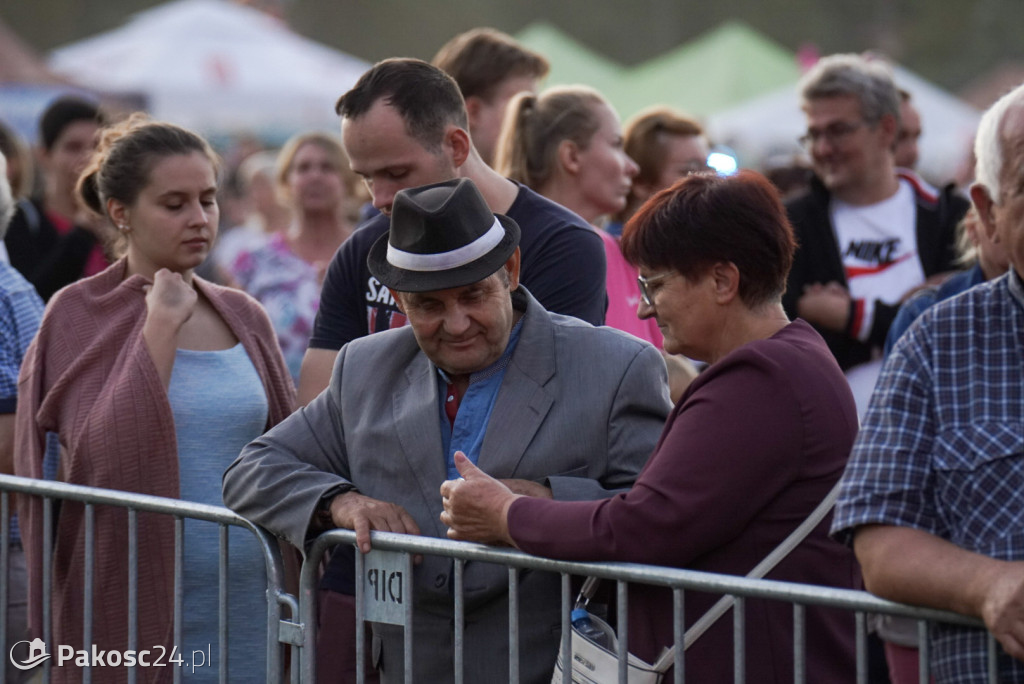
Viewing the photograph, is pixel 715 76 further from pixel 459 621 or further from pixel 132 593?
pixel 459 621

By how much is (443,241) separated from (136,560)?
1.33 meters

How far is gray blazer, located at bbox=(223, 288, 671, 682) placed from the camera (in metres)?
3.09

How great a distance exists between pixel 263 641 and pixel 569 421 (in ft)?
4.26

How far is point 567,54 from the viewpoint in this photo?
1764 centimetres

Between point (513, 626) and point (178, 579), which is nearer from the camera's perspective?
point (513, 626)

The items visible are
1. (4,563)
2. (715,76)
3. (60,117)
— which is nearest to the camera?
(4,563)

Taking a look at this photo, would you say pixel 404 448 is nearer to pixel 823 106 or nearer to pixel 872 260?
pixel 872 260

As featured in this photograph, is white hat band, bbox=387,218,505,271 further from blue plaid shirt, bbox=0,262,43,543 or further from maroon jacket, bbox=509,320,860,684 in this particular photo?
blue plaid shirt, bbox=0,262,43,543

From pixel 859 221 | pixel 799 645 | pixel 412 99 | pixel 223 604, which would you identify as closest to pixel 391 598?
pixel 223 604

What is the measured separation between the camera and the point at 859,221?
5.56m

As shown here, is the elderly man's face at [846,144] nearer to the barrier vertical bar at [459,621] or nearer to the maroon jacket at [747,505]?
the maroon jacket at [747,505]

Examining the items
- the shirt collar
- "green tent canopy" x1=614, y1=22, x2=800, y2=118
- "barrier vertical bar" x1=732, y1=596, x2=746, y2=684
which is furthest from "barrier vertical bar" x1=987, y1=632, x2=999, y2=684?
"green tent canopy" x1=614, y1=22, x2=800, y2=118

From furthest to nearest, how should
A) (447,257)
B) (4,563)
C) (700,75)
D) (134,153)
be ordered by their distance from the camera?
1. (700,75)
2. (134,153)
3. (4,563)
4. (447,257)

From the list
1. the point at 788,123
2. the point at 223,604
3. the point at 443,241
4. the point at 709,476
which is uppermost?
the point at 443,241
